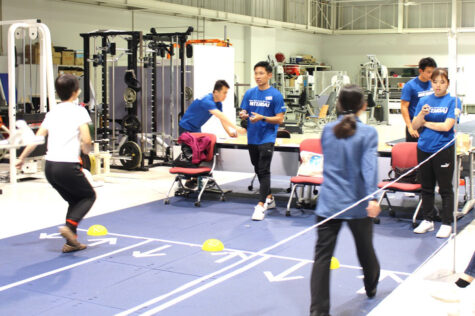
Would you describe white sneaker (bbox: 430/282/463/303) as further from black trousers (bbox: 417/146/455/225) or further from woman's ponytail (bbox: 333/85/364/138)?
black trousers (bbox: 417/146/455/225)

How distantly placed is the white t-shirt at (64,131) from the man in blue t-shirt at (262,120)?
6.28 feet

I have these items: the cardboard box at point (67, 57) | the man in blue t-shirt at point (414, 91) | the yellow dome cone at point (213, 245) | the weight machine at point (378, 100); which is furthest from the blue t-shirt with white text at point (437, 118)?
the weight machine at point (378, 100)

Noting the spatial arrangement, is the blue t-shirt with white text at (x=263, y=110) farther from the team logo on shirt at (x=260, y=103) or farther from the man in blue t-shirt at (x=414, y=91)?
the man in blue t-shirt at (x=414, y=91)

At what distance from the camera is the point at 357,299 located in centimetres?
A: 372

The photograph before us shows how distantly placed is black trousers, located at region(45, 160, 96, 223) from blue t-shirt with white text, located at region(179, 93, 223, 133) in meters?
2.31

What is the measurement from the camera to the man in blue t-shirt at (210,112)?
6.54 m

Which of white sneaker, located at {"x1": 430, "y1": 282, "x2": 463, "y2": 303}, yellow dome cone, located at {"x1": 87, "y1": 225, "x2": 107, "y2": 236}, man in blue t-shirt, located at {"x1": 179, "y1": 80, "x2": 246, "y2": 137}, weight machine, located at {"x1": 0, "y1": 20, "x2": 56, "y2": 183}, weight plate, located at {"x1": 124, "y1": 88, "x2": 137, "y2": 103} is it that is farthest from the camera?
weight plate, located at {"x1": 124, "y1": 88, "x2": 137, "y2": 103}

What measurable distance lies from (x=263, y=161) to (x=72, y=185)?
83.0 inches

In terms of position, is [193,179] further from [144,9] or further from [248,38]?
[248,38]

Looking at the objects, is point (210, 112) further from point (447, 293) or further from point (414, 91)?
point (447, 293)

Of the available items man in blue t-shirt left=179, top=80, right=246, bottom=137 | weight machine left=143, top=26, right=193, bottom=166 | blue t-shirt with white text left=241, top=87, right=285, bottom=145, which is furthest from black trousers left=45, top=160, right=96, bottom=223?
weight machine left=143, top=26, right=193, bottom=166

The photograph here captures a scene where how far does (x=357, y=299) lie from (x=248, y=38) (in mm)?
17436

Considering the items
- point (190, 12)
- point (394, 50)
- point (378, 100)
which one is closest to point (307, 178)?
point (190, 12)

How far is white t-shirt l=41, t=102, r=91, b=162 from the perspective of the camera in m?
4.40
